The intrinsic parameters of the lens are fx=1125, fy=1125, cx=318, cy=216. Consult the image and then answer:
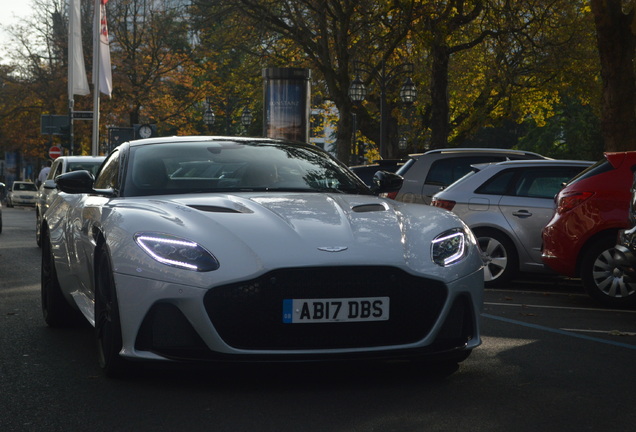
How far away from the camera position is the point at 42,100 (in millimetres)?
58094

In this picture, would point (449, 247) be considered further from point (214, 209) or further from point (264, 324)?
point (214, 209)

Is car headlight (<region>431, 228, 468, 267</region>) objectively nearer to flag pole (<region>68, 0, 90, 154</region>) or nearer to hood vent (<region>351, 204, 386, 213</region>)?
hood vent (<region>351, 204, 386, 213</region>)

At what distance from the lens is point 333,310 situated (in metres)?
5.56

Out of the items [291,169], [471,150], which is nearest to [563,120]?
[471,150]

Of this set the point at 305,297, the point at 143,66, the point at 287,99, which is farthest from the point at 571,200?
the point at 143,66

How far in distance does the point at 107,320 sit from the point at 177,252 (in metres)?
0.76

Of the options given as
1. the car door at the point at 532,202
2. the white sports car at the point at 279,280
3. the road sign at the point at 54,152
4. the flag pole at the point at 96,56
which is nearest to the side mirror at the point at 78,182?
the white sports car at the point at 279,280

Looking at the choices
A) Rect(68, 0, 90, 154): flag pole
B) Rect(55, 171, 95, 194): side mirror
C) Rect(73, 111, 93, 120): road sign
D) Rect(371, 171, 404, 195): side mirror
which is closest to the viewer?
Rect(55, 171, 95, 194): side mirror

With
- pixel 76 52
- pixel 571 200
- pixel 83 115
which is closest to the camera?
pixel 571 200

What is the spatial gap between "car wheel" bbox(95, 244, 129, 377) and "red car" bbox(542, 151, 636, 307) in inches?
226

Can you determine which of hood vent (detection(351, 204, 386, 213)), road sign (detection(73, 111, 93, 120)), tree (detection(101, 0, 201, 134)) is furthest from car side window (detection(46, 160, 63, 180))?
tree (detection(101, 0, 201, 134))

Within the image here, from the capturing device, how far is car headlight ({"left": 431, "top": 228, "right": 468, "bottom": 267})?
5.91m

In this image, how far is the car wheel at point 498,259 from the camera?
507 inches

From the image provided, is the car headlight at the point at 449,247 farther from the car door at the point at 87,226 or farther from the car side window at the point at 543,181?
the car side window at the point at 543,181
